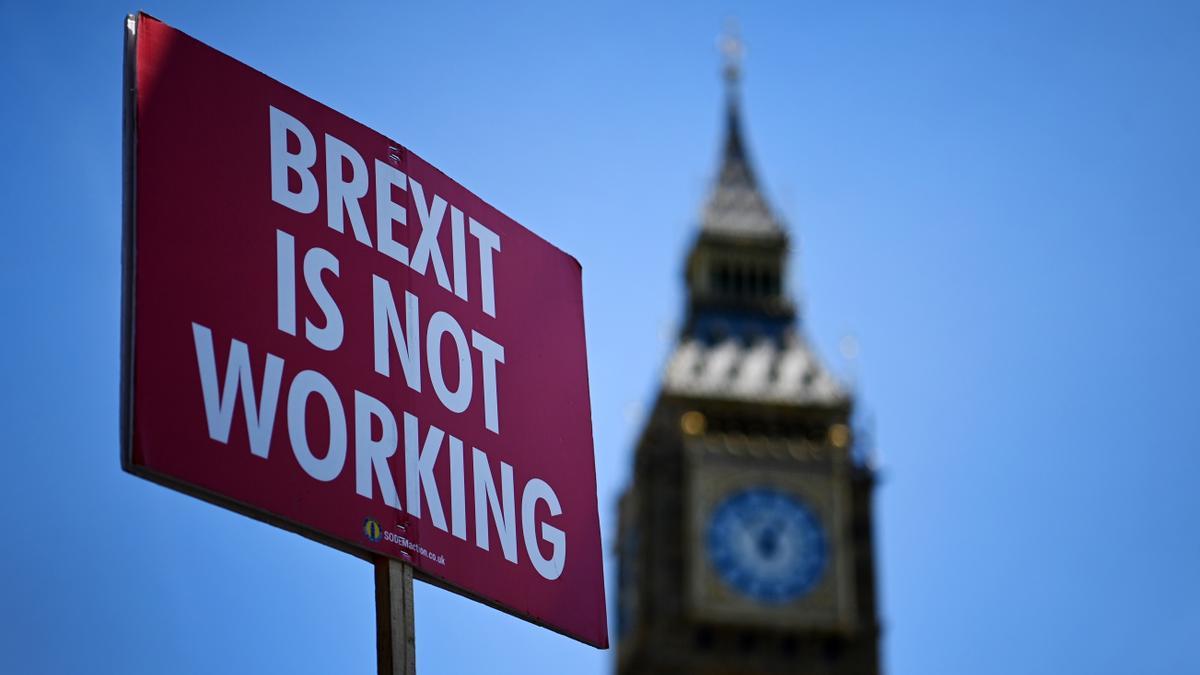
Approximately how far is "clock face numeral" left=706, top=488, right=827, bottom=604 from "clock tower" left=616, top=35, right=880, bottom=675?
4 cm

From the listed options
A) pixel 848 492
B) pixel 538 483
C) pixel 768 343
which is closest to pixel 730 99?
pixel 768 343

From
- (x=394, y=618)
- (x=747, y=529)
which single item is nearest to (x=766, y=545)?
(x=747, y=529)

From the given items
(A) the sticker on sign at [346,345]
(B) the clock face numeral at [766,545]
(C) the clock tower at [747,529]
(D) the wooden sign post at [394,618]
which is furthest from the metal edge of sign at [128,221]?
(B) the clock face numeral at [766,545]

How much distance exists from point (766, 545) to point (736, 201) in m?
14.0

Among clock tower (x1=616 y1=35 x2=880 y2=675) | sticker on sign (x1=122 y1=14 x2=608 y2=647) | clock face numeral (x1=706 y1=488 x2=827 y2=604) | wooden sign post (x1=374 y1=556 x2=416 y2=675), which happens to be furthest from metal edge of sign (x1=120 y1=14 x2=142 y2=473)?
clock face numeral (x1=706 y1=488 x2=827 y2=604)

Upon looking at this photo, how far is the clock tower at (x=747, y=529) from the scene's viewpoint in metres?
61.7

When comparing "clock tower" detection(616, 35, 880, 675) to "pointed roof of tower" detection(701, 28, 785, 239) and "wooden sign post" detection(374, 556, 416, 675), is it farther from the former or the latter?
"wooden sign post" detection(374, 556, 416, 675)

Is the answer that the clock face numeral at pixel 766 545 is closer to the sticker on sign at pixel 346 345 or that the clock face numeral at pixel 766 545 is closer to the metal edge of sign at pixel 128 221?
the sticker on sign at pixel 346 345

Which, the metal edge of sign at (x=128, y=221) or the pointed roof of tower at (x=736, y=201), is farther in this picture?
the pointed roof of tower at (x=736, y=201)

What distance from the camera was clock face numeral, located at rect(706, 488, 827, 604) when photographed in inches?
2456

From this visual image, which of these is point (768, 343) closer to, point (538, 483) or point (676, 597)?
point (676, 597)

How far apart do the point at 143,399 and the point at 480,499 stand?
182cm

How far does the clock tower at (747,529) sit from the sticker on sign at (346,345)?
5134cm

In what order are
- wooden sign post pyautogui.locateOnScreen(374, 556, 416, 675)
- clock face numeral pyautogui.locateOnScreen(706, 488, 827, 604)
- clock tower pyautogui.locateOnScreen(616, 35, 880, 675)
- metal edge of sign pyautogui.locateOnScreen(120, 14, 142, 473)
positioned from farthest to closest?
1. clock face numeral pyautogui.locateOnScreen(706, 488, 827, 604)
2. clock tower pyautogui.locateOnScreen(616, 35, 880, 675)
3. wooden sign post pyautogui.locateOnScreen(374, 556, 416, 675)
4. metal edge of sign pyautogui.locateOnScreen(120, 14, 142, 473)
